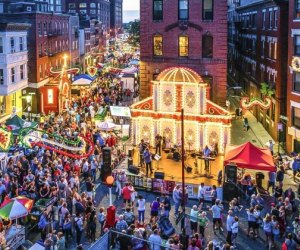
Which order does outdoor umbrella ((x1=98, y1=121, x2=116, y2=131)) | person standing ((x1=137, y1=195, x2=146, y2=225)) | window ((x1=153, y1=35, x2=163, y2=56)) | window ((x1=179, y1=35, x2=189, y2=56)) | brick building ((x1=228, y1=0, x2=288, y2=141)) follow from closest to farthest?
person standing ((x1=137, y1=195, x2=146, y2=225))
outdoor umbrella ((x1=98, y1=121, x2=116, y2=131))
brick building ((x1=228, y1=0, x2=288, y2=141))
window ((x1=179, y1=35, x2=189, y2=56))
window ((x1=153, y1=35, x2=163, y2=56))

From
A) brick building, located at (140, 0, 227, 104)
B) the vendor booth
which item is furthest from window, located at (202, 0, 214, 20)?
the vendor booth

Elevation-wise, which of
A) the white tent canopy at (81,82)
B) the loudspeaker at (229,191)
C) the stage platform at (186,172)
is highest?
the white tent canopy at (81,82)

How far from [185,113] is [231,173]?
35.6 feet

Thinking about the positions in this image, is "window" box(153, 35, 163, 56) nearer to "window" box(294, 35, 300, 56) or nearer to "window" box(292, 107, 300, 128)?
"window" box(294, 35, 300, 56)

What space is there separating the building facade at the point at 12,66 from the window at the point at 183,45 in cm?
1530

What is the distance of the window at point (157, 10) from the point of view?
41656 mm

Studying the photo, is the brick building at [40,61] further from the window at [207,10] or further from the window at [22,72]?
the window at [207,10]

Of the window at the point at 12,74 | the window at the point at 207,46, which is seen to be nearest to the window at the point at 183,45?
the window at the point at 207,46

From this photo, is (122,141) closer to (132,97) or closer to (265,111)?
(265,111)

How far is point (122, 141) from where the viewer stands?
39812 millimetres

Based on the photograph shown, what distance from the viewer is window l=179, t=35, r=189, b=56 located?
4122cm

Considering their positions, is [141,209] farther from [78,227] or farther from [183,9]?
[183,9]

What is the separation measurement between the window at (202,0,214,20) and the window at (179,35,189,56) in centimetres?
231

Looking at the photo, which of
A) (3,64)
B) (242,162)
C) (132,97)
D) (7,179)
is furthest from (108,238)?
(132,97)
